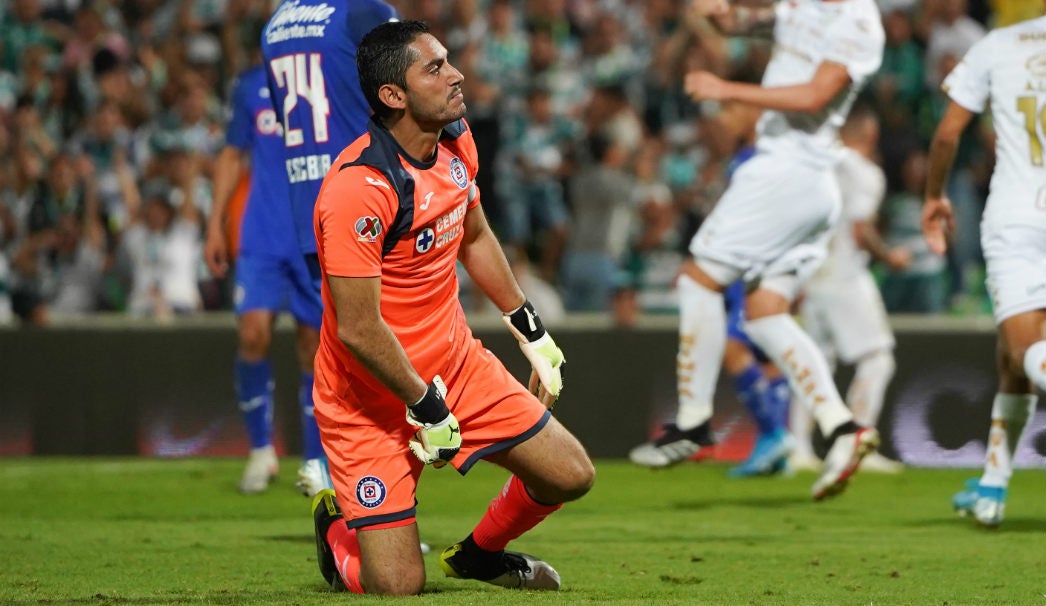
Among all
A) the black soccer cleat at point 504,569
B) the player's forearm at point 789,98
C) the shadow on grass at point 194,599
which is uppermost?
the player's forearm at point 789,98

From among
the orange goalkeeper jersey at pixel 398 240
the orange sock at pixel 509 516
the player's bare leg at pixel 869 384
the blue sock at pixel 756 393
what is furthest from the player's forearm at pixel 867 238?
the orange sock at pixel 509 516

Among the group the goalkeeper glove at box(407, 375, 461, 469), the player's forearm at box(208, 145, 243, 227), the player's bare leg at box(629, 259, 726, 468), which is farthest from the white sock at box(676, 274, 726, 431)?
the goalkeeper glove at box(407, 375, 461, 469)

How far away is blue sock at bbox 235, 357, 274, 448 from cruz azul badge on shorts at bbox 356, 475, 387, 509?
3.86m

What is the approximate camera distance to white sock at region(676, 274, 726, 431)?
8.20m

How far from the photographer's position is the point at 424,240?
16.8ft

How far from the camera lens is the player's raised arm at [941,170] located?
6891 millimetres

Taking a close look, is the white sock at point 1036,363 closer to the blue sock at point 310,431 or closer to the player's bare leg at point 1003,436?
the player's bare leg at point 1003,436

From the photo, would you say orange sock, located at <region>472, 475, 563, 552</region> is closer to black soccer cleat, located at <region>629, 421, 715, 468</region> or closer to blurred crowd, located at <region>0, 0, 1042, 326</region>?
black soccer cleat, located at <region>629, 421, 715, 468</region>

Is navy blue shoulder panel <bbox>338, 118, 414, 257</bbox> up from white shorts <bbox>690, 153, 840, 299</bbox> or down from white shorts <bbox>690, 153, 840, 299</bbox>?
up

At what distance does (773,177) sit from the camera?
8.16 m

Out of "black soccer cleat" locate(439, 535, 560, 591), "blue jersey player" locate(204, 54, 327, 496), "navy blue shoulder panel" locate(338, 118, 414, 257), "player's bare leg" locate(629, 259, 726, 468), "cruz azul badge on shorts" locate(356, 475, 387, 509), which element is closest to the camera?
"navy blue shoulder panel" locate(338, 118, 414, 257)

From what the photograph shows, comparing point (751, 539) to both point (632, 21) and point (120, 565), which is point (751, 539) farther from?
point (632, 21)

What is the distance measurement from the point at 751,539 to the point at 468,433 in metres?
2.05

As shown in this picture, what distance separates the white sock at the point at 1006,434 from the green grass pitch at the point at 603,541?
0.86 ft
